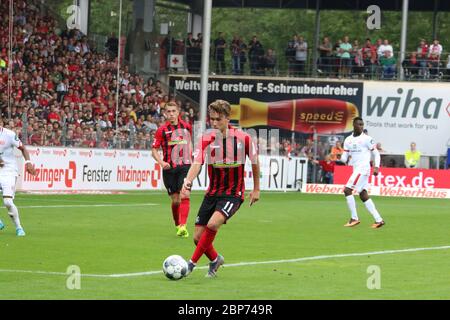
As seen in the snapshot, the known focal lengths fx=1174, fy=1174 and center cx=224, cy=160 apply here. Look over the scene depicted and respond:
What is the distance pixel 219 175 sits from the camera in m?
14.7

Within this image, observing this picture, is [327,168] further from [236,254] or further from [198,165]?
[198,165]

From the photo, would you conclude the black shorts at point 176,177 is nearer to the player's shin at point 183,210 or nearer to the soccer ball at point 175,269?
the player's shin at point 183,210

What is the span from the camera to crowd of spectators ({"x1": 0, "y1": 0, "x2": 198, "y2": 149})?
36688 millimetres

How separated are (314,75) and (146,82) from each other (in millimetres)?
7392

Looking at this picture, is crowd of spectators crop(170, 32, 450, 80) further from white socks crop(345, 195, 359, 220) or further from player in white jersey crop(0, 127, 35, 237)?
player in white jersey crop(0, 127, 35, 237)

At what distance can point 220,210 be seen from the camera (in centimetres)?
1443

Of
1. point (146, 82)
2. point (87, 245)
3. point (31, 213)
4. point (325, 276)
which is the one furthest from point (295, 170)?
point (325, 276)

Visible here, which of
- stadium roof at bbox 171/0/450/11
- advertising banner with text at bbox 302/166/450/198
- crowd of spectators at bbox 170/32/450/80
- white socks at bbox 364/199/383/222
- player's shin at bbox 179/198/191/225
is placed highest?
stadium roof at bbox 171/0/450/11

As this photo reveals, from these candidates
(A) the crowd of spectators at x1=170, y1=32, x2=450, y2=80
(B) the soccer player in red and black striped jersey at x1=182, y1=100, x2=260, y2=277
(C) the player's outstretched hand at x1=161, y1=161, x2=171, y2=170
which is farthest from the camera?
(A) the crowd of spectators at x1=170, y1=32, x2=450, y2=80

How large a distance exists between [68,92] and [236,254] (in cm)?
2535

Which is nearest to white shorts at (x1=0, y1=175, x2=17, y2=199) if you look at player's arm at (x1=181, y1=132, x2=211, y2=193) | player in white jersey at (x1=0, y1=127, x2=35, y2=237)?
player in white jersey at (x1=0, y1=127, x2=35, y2=237)

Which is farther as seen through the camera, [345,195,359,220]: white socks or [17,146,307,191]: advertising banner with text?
[17,146,307,191]: advertising banner with text

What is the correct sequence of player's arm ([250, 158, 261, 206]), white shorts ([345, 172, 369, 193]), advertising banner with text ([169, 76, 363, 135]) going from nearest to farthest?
1. player's arm ([250, 158, 261, 206])
2. white shorts ([345, 172, 369, 193])
3. advertising banner with text ([169, 76, 363, 135])

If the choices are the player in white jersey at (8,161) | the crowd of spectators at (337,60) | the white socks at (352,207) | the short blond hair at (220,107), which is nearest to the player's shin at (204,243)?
the short blond hair at (220,107)
